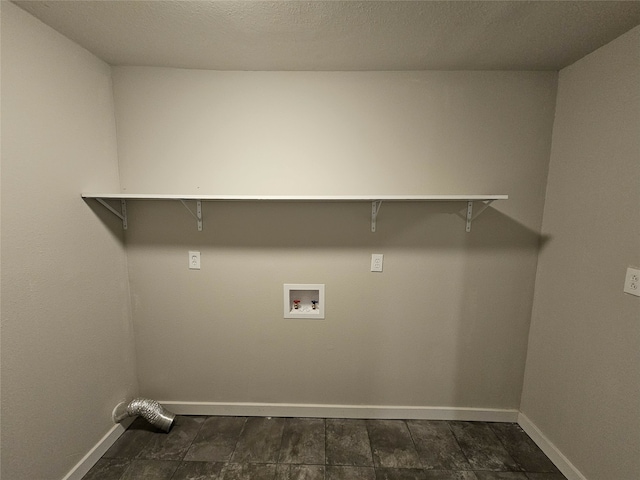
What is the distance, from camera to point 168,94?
1.61 m

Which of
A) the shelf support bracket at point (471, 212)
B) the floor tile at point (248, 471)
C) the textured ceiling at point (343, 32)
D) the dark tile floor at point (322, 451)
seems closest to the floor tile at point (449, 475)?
the dark tile floor at point (322, 451)

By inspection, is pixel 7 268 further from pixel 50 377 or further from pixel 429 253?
pixel 429 253

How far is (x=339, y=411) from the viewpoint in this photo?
1.83 metres

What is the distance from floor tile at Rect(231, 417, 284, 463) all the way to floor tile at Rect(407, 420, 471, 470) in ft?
2.93

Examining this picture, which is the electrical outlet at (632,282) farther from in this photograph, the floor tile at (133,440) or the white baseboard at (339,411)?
the floor tile at (133,440)

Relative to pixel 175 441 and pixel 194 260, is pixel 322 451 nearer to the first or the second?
Result: pixel 175 441

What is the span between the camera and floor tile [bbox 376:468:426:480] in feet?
4.66

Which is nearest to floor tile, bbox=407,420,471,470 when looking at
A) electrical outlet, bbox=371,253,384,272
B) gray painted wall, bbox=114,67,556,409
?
gray painted wall, bbox=114,67,556,409

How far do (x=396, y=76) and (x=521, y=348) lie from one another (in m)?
2.00

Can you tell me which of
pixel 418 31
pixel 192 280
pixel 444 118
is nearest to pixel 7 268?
pixel 192 280

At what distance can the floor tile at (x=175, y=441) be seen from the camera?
60.8 inches

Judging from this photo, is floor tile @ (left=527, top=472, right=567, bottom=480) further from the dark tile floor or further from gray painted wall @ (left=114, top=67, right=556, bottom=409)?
gray painted wall @ (left=114, top=67, right=556, bottom=409)

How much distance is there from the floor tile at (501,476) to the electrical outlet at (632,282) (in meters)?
1.16

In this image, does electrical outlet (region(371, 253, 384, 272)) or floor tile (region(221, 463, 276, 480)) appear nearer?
floor tile (region(221, 463, 276, 480))
